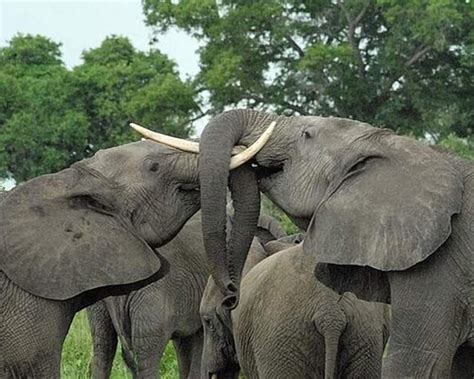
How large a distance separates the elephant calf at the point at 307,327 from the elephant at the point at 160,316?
4.57 ft

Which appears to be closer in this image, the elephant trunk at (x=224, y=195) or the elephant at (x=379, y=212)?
the elephant at (x=379, y=212)

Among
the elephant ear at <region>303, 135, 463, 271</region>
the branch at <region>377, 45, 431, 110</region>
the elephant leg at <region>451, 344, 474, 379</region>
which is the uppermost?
the elephant ear at <region>303, 135, 463, 271</region>

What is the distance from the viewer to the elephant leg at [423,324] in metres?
Answer: 7.11

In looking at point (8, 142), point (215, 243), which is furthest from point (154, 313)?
point (8, 142)

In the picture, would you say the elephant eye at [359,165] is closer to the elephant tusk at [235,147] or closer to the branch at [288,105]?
the elephant tusk at [235,147]

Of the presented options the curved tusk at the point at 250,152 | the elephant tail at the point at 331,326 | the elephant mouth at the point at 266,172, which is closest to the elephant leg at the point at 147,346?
the elephant tail at the point at 331,326

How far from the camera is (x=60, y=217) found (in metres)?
7.65

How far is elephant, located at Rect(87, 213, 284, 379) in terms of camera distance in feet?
33.5

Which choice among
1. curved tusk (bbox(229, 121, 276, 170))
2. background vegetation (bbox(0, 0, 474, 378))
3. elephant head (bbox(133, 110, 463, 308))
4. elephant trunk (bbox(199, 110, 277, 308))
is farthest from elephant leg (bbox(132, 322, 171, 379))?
background vegetation (bbox(0, 0, 474, 378))

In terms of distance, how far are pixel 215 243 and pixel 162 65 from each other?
36.9 m

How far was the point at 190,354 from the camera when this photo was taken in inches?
434

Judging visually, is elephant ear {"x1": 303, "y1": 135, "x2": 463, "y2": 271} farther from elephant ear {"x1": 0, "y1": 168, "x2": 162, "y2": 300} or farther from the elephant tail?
the elephant tail

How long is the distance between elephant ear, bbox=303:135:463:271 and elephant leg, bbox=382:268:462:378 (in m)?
0.13

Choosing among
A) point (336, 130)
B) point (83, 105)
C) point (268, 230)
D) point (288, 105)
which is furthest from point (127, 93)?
point (336, 130)
